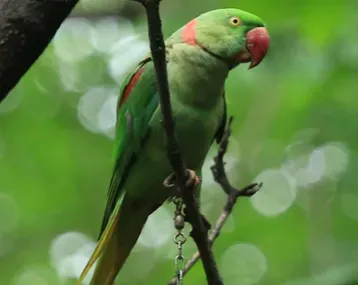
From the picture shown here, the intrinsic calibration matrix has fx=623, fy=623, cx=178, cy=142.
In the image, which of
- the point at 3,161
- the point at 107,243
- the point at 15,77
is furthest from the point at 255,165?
the point at 15,77

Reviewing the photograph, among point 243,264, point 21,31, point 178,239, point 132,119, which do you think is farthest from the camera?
point 243,264

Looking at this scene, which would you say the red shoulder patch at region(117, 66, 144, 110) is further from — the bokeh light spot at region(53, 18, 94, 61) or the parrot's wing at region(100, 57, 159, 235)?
the bokeh light spot at region(53, 18, 94, 61)

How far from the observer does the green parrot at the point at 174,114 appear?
2.27 meters

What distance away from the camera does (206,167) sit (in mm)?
5367

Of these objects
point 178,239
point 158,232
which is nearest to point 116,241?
point 178,239

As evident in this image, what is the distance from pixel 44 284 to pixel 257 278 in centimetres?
177

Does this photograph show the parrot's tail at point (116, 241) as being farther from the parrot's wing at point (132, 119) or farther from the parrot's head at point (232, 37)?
the parrot's head at point (232, 37)

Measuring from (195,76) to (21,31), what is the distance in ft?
2.52

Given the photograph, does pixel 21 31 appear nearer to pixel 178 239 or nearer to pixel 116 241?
pixel 178 239

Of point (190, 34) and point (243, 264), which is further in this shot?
point (243, 264)

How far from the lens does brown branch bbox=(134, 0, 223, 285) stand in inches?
57.0

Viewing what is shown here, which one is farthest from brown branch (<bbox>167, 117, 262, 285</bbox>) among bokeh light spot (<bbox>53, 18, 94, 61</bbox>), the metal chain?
bokeh light spot (<bbox>53, 18, 94, 61</bbox>)

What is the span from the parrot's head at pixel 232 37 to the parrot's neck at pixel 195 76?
0.12ft

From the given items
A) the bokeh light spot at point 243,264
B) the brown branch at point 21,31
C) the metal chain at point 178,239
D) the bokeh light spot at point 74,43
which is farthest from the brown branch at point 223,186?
the bokeh light spot at point 74,43
